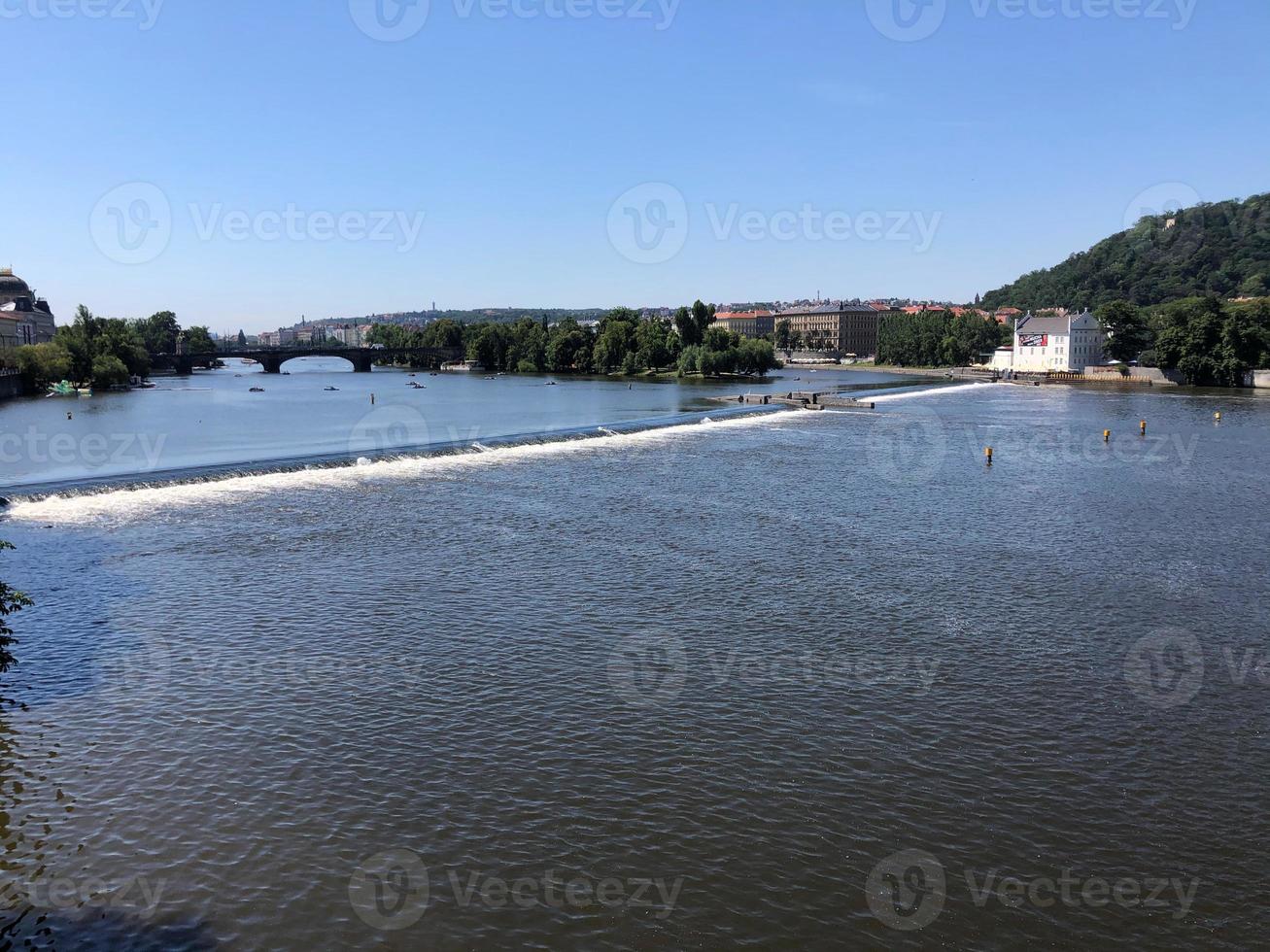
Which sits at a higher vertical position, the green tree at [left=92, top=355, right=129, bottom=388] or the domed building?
the domed building

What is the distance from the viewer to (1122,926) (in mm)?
10148

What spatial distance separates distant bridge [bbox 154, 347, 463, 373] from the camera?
148 m

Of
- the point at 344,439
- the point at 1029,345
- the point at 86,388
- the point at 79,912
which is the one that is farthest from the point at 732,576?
the point at 1029,345

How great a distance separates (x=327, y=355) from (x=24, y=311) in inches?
1933

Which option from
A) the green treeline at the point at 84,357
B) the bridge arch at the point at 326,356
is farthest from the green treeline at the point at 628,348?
the green treeline at the point at 84,357

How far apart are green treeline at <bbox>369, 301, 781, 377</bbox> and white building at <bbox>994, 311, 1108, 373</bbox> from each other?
39663mm

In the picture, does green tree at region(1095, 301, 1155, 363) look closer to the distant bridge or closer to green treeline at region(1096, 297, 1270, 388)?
green treeline at region(1096, 297, 1270, 388)

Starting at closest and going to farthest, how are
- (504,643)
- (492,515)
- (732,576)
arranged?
1. (504,643)
2. (732,576)
3. (492,515)

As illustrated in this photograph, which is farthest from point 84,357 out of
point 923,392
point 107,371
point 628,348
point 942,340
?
point 942,340

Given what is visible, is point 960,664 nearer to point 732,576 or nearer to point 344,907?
point 732,576

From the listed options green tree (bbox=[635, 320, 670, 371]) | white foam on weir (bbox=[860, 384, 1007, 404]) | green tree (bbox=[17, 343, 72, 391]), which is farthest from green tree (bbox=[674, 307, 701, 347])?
green tree (bbox=[17, 343, 72, 391])

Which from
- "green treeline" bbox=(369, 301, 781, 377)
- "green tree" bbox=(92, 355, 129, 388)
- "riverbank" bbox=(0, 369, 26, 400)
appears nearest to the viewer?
"riverbank" bbox=(0, 369, 26, 400)

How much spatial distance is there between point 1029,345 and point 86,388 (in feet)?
423

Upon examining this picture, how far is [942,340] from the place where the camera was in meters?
169
